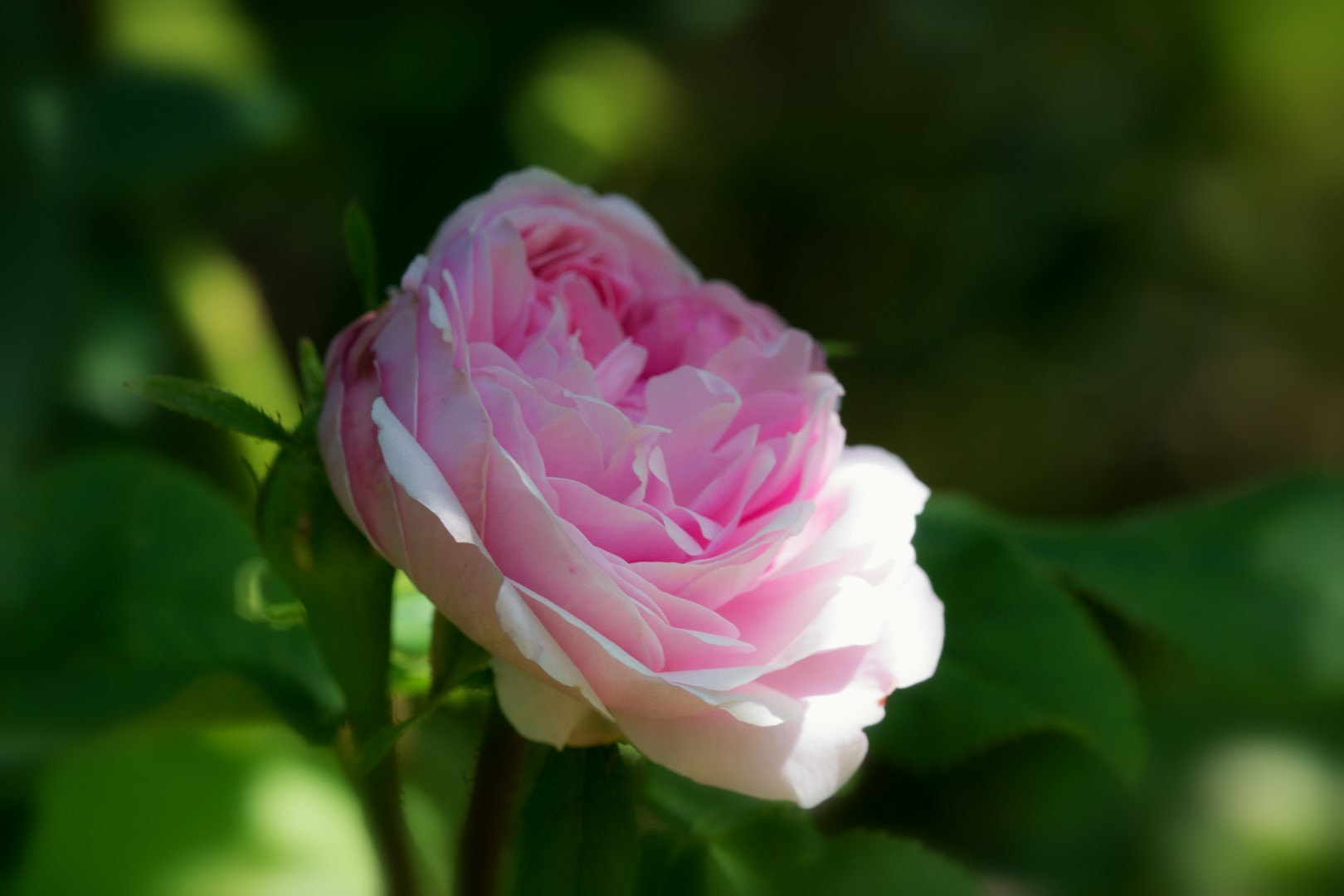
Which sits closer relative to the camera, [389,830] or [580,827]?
[580,827]

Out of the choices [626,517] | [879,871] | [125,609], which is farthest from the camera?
[125,609]

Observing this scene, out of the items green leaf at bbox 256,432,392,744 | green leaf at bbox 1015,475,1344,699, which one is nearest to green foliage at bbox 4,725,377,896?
green leaf at bbox 256,432,392,744

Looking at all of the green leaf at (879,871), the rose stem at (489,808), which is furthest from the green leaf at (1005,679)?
the rose stem at (489,808)

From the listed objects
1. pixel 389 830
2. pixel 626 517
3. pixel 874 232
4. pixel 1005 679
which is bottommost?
pixel 874 232

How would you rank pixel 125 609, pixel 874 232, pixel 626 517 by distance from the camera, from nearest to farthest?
pixel 626 517 → pixel 125 609 → pixel 874 232

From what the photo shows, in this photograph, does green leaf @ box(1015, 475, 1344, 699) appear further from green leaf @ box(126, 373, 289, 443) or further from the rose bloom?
green leaf @ box(126, 373, 289, 443)

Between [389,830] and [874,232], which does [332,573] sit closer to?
[389,830]

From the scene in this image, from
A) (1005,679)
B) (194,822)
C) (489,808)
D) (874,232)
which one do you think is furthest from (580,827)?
(874,232)
